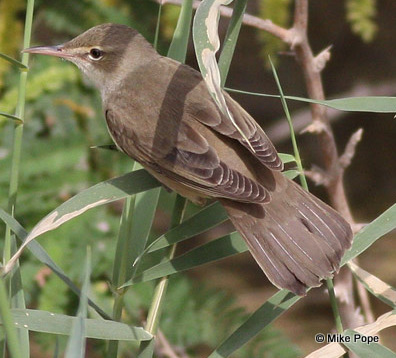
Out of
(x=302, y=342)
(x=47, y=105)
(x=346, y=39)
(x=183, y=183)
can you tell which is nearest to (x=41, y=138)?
(x=47, y=105)

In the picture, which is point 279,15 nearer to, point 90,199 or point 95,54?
point 95,54

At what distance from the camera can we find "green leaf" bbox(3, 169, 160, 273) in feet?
6.28

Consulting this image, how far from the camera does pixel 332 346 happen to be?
77.4 inches

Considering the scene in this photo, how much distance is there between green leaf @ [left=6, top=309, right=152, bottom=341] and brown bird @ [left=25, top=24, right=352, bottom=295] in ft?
1.50

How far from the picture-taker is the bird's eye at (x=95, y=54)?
285 cm

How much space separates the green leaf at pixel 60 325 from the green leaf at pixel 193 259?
0.18 m

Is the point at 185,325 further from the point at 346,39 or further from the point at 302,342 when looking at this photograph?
the point at 346,39

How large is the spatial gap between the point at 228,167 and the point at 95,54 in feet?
2.59

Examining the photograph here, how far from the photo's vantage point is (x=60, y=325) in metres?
1.79

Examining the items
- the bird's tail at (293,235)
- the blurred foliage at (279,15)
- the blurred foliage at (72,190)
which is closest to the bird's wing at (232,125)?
the bird's tail at (293,235)

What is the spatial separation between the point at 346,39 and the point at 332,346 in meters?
4.55

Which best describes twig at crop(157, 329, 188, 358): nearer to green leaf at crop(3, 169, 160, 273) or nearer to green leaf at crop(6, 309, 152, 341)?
green leaf at crop(3, 169, 160, 273)

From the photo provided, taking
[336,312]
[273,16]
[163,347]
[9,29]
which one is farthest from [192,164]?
[9,29]

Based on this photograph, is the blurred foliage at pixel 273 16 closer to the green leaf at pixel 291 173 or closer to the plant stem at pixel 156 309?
the green leaf at pixel 291 173
